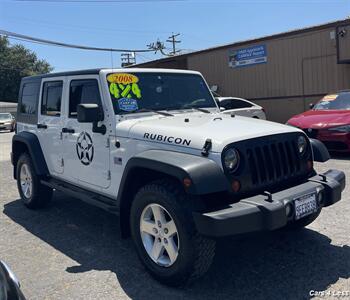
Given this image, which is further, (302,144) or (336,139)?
(336,139)

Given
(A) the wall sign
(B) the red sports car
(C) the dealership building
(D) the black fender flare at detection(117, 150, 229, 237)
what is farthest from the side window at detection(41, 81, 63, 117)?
(A) the wall sign

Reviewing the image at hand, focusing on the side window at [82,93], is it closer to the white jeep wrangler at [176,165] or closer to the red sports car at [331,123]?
the white jeep wrangler at [176,165]

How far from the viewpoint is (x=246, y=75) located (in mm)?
19406

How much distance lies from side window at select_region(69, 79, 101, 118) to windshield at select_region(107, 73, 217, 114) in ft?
0.79

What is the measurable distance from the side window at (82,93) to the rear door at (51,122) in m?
0.29

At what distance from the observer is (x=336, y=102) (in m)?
10.6

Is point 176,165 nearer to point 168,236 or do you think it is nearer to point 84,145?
point 168,236

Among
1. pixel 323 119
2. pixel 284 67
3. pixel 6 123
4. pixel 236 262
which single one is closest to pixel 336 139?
pixel 323 119

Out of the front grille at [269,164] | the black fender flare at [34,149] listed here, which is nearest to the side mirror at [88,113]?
the front grille at [269,164]

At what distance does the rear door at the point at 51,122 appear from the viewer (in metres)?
5.54

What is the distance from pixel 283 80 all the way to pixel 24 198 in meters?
13.7

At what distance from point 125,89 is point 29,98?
257cm

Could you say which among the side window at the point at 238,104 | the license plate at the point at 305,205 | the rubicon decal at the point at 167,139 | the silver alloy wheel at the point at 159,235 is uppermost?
the side window at the point at 238,104

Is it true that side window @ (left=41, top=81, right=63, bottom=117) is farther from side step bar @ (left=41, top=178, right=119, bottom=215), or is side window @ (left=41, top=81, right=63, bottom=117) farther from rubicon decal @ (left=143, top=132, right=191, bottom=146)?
rubicon decal @ (left=143, top=132, right=191, bottom=146)
